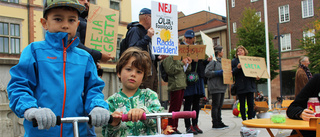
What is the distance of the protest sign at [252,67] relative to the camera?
23.9 ft

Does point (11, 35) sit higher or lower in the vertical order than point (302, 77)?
higher

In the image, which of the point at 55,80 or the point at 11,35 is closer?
the point at 55,80

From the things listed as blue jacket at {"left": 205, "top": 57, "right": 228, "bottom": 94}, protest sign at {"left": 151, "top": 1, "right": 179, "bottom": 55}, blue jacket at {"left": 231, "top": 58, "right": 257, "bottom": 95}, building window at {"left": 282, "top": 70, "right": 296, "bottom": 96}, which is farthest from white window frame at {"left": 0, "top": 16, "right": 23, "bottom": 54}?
building window at {"left": 282, "top": 70, "right": 296, "bottom": 96}

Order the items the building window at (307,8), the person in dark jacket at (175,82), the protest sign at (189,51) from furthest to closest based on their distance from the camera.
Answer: the building window at (307,8) → the protest sign at (189,51) → the person in dark jacket at (175,82)

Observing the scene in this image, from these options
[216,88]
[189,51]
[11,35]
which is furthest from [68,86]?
[11,35]

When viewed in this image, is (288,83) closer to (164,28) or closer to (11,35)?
(11,35)

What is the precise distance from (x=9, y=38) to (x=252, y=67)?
66.1ft

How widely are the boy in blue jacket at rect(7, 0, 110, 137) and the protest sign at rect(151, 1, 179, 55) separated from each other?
2.85 m

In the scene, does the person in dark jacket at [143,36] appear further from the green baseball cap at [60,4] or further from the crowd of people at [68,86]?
the green baseball cap at [60,4]

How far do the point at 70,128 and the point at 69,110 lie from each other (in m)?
0.13

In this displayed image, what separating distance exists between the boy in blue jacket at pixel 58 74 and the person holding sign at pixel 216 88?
4.99m

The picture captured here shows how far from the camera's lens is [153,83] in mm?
4668

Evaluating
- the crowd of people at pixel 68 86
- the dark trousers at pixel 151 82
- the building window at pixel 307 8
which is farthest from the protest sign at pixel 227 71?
the building window at pixel 307 8

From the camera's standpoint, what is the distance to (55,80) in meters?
2.18
